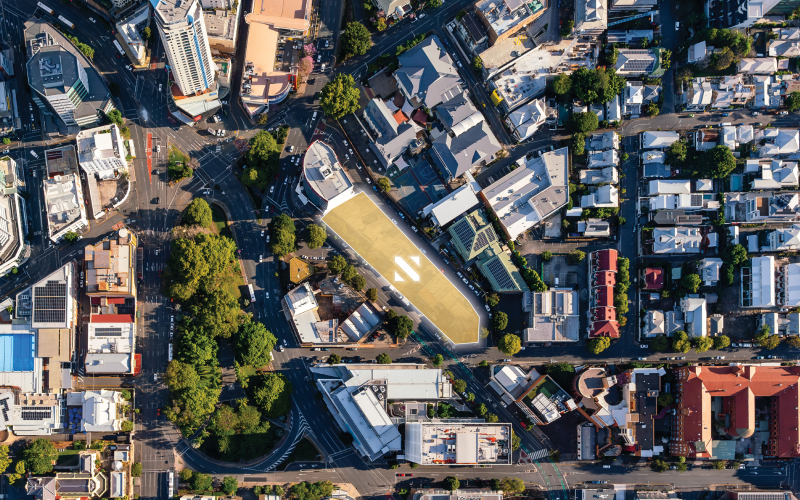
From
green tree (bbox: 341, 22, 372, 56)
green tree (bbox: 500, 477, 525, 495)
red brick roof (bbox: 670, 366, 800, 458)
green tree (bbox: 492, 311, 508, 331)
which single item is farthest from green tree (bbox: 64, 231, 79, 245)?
red brick roof (bbox: 670, 366, 800, 458)

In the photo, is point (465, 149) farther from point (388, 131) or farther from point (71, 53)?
point (71, 53)

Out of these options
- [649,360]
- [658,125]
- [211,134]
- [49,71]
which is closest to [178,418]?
[211,134]

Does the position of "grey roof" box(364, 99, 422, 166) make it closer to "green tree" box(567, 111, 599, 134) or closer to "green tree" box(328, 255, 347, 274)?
"green tree" box(328, 255, 347, 274)

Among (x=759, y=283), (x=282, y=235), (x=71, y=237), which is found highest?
(x=282, y=235)

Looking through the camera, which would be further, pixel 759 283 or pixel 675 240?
pixel 675 240

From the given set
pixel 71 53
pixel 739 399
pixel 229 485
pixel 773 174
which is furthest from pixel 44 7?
pixel 739 399

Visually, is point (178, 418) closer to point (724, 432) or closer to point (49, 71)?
point (49, 71)

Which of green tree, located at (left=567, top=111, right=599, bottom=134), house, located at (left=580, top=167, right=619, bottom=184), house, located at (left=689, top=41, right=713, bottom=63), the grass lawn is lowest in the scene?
the grass lawn
